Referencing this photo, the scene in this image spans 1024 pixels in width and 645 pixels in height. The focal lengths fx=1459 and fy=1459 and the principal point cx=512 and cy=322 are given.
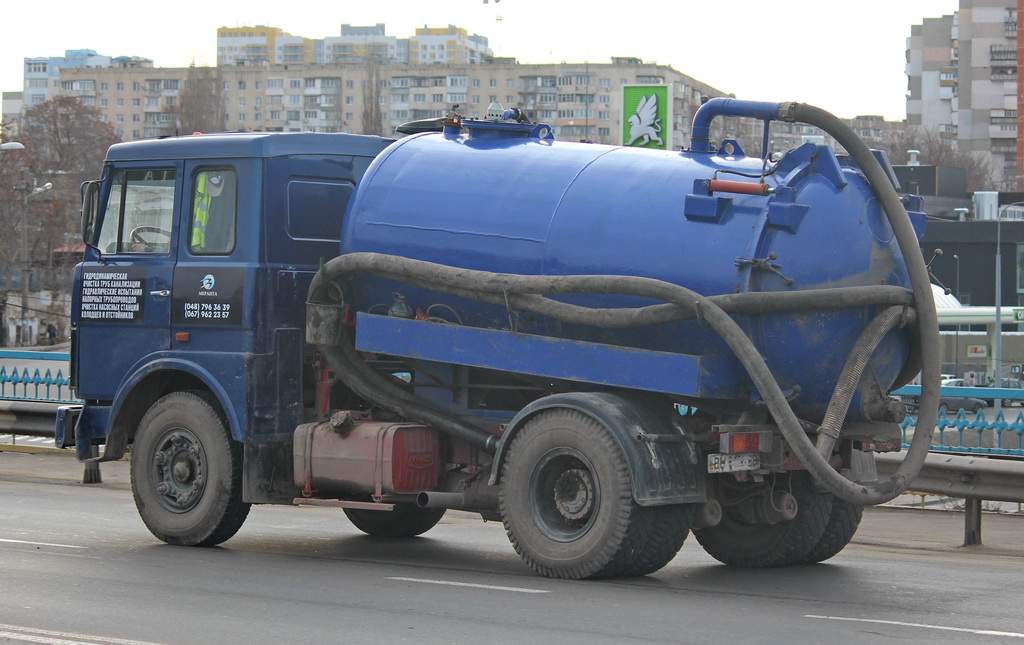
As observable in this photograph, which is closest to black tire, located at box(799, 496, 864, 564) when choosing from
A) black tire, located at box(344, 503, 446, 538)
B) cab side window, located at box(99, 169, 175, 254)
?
black tire, located at box(344, 503, 446, 538)

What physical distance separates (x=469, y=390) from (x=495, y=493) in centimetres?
82

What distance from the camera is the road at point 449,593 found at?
7012 mm

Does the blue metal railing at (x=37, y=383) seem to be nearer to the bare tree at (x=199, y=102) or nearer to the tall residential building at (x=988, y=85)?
the bare tree at (x=199, y=102)

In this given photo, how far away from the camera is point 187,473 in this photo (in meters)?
10.6

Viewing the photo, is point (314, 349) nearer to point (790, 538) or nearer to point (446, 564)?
point (446, 564)

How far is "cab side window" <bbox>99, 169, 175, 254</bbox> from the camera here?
36.2 feet

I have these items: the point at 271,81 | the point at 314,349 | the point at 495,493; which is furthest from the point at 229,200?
the point at 271,81

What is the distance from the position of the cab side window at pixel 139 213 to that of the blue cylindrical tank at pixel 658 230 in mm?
1832

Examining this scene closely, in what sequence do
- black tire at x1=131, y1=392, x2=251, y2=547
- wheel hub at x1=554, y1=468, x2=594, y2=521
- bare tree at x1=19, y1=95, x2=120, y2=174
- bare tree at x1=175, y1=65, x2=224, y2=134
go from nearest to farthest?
1. wheel hub at x1=554, y1=468, x2=594, y2=521
2. black tire at x1=131, y1=392, x2=251, y2=547
3. bare tree at x1=19, y1=95, x2=120, y2=174
4. bare tree at x1=175, y1=65, x2=224, y2=134

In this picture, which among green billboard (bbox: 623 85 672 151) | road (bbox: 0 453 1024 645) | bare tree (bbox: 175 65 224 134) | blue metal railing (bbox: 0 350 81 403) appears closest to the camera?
road (bbox: 0 453 1024 645)

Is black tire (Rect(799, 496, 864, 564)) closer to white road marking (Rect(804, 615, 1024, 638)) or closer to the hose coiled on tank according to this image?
the hose coiled on tank

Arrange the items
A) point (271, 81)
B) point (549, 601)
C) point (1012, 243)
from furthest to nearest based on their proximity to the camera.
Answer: point (271, 81)
point (1012, 243)
point (549, 601)

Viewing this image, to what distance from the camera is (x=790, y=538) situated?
31.0 ft

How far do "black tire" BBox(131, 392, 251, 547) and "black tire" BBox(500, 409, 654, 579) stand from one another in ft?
7.78
